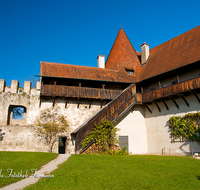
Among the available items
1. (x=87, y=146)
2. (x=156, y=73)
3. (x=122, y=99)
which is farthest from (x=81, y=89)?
(x=156, y=73)

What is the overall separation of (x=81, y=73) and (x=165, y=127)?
27.4 ft

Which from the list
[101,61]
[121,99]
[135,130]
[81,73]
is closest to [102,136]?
[121,99]

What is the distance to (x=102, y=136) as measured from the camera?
16.3 m

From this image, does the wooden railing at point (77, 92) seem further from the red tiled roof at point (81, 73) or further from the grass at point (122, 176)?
the grass at point (122, 176)

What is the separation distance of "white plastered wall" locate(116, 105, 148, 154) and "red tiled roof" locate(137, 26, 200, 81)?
3.26 m

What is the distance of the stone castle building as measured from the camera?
16.4 metres

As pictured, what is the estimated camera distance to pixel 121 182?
7668mm

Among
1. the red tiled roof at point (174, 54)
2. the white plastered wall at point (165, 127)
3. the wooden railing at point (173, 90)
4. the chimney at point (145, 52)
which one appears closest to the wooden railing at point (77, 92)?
the wooden railing at point (173, 90)

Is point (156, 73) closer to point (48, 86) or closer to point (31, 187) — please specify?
point (48, 86)

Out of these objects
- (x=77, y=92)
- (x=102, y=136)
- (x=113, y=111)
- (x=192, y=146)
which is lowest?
(x=192, y=146)

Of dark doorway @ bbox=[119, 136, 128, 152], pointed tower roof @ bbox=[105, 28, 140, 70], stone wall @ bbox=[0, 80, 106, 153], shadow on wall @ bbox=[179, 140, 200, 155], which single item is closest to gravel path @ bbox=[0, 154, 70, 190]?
stone wall @ bbox=[0, 80, 106, 153]

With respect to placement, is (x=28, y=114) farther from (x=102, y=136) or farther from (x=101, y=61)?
(x=101, y=61)

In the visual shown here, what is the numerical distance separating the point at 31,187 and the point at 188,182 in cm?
532

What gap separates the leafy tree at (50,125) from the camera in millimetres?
17719
